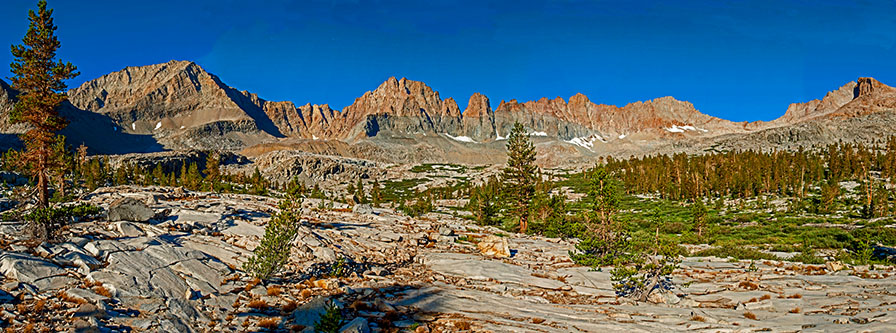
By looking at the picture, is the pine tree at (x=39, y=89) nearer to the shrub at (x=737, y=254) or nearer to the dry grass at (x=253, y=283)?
the dry grass at (x=253, y=283)

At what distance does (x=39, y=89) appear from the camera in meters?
23.9

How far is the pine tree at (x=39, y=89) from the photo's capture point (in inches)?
913

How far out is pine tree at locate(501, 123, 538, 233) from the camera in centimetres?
4191

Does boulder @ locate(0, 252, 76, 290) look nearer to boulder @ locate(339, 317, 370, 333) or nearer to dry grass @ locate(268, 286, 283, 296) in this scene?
dry grass @ locate(268, 286, 283, 296)

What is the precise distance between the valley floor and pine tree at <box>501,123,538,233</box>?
18185 millimetres

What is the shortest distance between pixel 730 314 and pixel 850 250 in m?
23.7

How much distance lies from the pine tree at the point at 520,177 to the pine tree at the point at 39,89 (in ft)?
105

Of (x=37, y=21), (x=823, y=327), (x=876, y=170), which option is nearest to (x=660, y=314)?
(x=823, y=327)

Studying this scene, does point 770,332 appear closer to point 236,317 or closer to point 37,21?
point 236,317

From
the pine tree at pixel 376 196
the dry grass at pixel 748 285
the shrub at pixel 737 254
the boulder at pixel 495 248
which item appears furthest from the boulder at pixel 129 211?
the pine tree at pixel 376 196

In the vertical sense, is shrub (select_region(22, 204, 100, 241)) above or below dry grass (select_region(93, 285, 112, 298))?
above

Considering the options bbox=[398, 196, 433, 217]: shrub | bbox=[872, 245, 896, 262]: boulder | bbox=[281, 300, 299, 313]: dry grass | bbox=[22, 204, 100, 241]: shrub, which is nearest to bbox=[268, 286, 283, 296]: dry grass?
bbox=[281, 300, 299, 313]: dry grass

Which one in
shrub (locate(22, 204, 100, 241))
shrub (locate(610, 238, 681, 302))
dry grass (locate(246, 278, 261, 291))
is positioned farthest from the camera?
shrub (locate(610, 238, 681, 302))

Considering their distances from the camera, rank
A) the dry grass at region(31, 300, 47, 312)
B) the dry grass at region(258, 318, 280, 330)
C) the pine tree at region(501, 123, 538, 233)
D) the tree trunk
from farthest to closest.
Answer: the pine tree at region(501, 123, 538, 233) → the tree trunk → the dry grass at region(258, 318, 280, 330) → the dry grass at region(31, 300, 47, 312)
